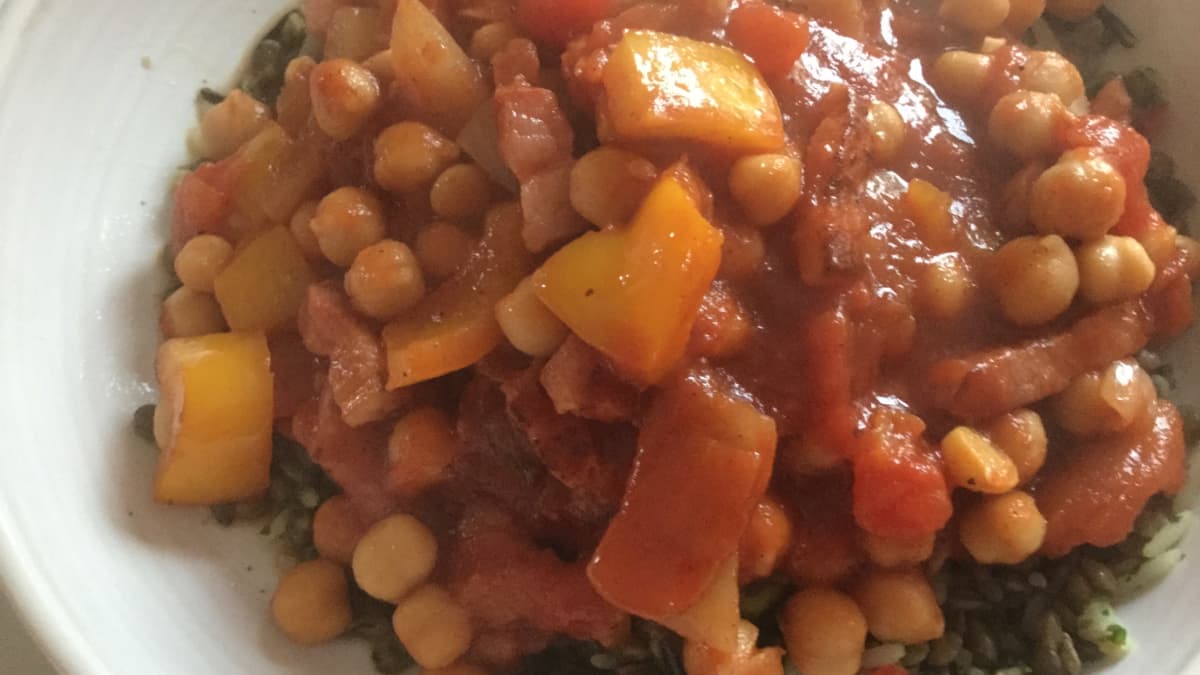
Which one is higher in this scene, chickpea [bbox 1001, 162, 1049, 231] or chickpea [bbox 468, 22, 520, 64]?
chickpea [bbox 1001, 162, 1049, 231]

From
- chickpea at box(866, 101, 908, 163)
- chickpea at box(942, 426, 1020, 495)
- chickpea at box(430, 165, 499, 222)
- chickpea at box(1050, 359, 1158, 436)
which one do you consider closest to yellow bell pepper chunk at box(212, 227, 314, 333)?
chickpea at box(430, 165, 499, 222)

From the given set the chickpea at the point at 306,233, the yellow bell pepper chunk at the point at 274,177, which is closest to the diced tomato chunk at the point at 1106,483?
the chickpea at the point at 306,233

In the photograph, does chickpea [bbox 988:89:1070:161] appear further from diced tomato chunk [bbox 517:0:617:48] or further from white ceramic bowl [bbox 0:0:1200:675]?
diced tomato chunk [bbox 517:0:617:48]

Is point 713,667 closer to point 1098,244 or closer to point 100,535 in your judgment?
point 1098,244

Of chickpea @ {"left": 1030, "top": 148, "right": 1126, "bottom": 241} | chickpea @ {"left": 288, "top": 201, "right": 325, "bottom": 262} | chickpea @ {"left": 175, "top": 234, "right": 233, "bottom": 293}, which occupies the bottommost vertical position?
chickpea @ {"left": 175, "top": 234, "right": 233, "bottom": 293}

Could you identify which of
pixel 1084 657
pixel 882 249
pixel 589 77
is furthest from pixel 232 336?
pixel 1084 657
